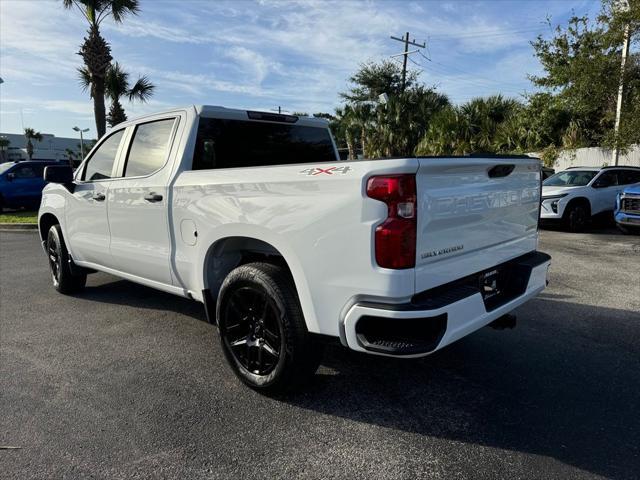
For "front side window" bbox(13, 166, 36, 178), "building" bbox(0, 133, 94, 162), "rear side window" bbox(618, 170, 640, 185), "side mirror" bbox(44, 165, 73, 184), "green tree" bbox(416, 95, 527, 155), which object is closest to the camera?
"side mirror" bbox(44, 165, 73, 184)

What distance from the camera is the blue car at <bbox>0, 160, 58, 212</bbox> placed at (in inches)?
569

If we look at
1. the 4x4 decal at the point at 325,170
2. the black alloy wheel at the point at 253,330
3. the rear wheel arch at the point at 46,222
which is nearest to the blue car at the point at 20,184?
the rear wheel arch at the point at 46,222

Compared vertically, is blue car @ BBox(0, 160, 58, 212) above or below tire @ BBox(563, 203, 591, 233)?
above

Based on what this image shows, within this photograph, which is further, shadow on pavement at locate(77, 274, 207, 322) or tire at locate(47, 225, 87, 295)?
tire at locate(47, 225, 87, 295)

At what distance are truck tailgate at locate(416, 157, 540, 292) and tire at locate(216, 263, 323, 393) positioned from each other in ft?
2.67

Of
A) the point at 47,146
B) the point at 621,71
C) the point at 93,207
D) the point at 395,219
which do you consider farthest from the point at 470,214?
the point at 47,146

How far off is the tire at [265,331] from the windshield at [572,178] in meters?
10.5

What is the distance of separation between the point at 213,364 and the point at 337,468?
5.14 ft

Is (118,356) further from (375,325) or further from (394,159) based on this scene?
(394,159)

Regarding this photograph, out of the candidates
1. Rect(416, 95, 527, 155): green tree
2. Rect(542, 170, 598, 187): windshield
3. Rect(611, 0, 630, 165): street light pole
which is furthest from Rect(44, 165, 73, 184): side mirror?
Rect(416, 95, 527, 155): green tree

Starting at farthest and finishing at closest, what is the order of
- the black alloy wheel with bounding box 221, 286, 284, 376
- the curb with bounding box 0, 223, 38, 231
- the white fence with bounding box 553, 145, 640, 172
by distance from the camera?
the white fence with bounding box 553, 145, 640, 172
the curb with bounding box 0, 223, 38, 231
the black alloy wheel with bounding box 221, 286, 284, 376

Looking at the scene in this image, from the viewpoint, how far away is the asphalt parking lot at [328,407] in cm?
244

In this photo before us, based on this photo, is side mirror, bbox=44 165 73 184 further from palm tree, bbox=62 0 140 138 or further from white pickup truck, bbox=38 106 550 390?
palm tree, bbox=62 0 140 138

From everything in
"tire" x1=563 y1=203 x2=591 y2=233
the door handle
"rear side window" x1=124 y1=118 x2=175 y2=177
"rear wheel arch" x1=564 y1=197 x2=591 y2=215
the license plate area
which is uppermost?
"rear side window" x1=124 y1=118 x2=175 y2=177
